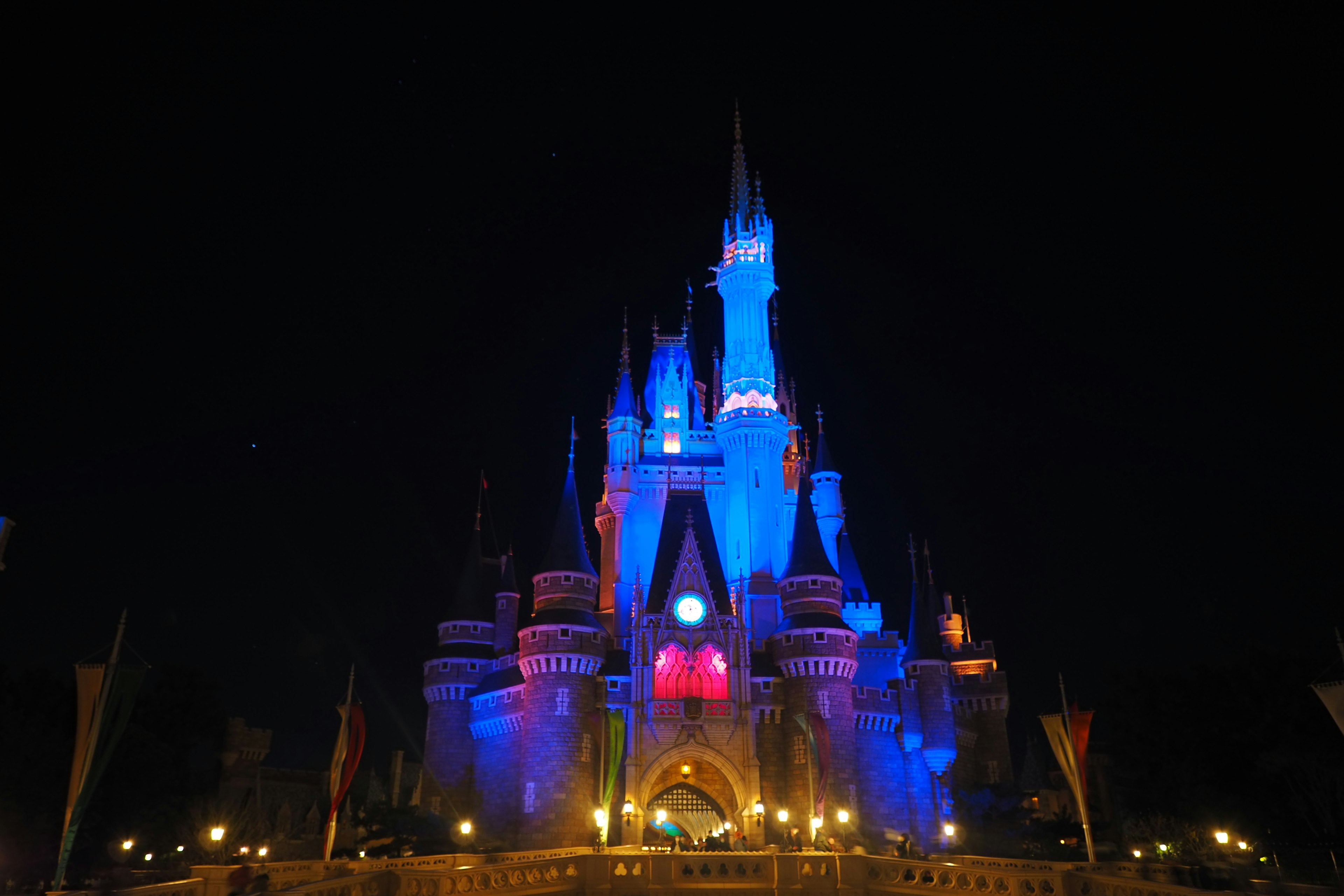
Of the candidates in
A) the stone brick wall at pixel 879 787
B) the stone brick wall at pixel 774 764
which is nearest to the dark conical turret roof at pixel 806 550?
the stone brick wall at pixel 774 764

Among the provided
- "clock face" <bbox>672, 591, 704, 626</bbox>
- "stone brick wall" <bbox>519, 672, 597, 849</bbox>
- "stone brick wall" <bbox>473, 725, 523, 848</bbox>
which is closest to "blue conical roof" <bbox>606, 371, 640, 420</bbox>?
"clock face" <bbox>672, 591, 704, 626</bbox>

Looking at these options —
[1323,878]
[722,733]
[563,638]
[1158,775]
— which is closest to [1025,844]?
[1158,775]

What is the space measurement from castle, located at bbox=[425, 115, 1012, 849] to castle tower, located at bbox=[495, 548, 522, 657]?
0.34 ft

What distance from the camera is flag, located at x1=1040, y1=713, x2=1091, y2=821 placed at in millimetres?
24359

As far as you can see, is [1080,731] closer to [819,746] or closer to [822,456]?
[819,746]

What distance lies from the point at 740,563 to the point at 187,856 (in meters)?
28.3

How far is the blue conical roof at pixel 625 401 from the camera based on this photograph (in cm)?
5853

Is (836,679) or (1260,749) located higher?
(836,679)

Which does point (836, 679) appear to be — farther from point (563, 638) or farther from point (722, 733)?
point (563, 638)

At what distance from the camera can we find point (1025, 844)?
42.3 metres

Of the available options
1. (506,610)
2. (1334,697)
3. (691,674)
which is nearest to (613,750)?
(691,674)

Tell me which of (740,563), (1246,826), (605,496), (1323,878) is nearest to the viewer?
(1323,878)

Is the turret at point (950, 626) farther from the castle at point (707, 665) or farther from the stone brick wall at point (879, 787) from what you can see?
the stone brick wall at point (879, 787)

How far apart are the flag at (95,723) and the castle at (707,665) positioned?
25.2m
